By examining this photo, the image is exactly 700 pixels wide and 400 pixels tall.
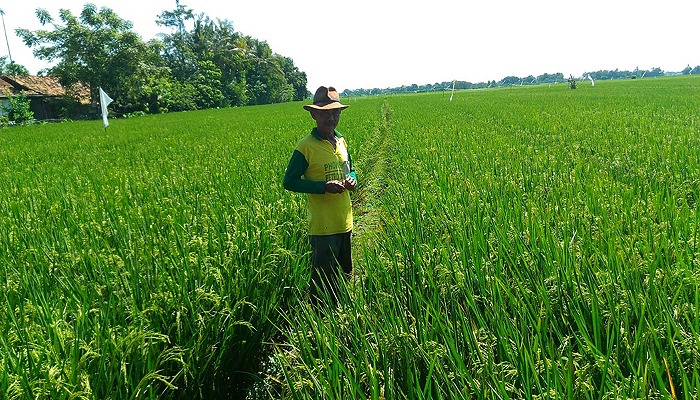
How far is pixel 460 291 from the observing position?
1.73 m

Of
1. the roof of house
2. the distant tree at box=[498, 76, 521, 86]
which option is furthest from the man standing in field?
the distant tree at box=[498, 76, 521, 86]

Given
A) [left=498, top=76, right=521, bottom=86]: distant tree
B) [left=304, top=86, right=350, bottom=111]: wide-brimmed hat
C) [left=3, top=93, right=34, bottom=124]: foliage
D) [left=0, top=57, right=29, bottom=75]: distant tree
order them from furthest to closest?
[left=498, top=76, right=521, bottom=86]: distant tree, [left=0, top=57, right=29, bottom=75]: distant tree, [left=3, top=93, right=34, bottom=124]: foliage, [left=304, top=86, right=350, bottom=111]: wide-brimmed hat

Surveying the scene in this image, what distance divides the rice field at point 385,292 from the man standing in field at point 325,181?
0.59 feet

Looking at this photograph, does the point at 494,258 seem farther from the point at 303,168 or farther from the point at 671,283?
the point at 303,168

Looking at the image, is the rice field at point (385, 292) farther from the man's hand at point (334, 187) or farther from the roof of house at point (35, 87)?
the roof of house at point (35, 87)

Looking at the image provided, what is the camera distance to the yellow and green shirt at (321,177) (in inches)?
101

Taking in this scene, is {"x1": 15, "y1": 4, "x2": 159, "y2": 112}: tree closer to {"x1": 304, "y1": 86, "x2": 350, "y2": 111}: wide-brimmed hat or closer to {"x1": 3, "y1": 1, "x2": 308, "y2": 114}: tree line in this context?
{"x1": 3, "y1": 1, "x2": 308, "y2": 114}: tree line

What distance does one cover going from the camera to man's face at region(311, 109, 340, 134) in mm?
2504

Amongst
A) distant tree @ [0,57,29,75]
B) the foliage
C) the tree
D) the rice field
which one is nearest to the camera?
the rice field

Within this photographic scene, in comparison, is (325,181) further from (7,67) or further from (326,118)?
(7,67)

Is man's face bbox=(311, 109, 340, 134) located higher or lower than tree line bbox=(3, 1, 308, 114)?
lower

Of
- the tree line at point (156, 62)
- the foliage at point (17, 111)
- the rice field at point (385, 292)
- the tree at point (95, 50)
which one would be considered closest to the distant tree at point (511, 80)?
the tree line at point (156, 62)

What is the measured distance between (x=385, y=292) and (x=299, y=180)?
994mm

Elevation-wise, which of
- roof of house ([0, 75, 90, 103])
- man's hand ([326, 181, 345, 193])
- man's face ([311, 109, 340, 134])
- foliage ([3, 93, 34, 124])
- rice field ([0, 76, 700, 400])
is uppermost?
roof of house ([0, 75, 90, 103])
